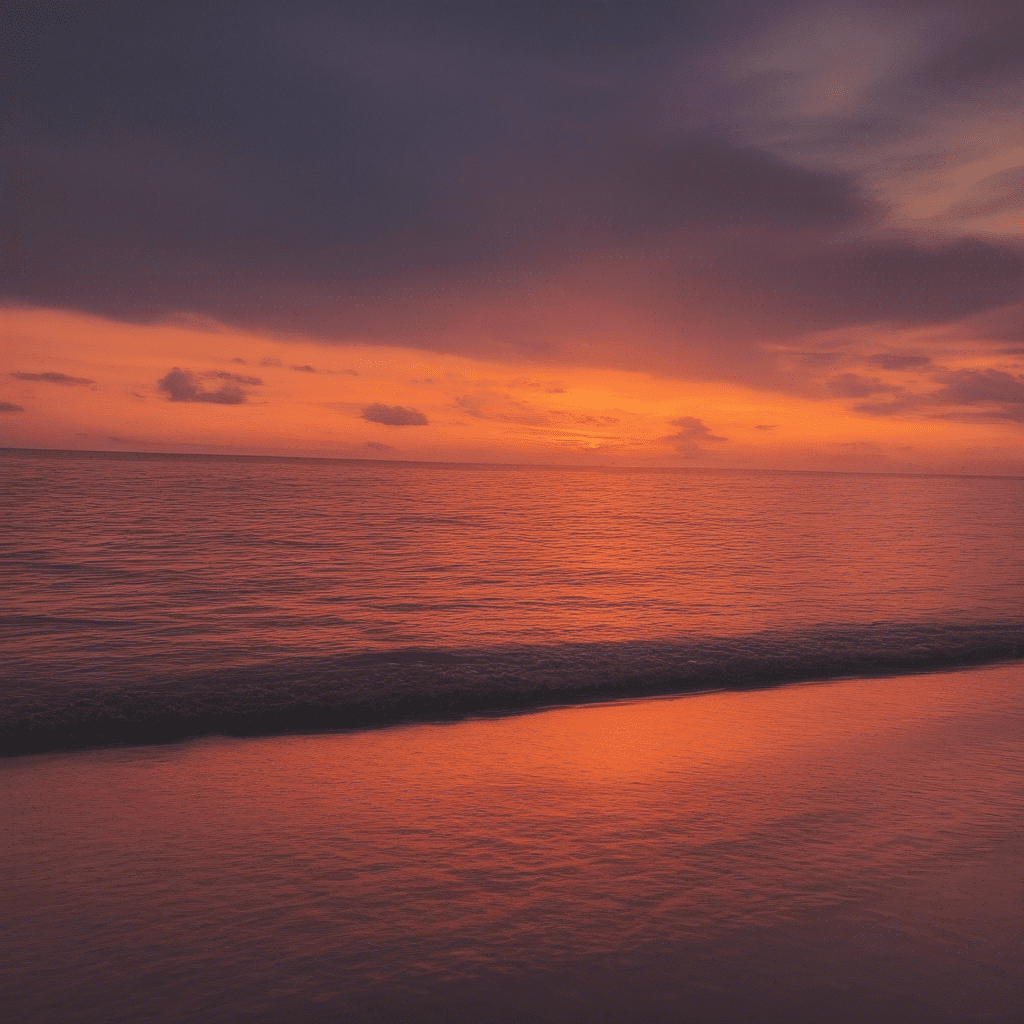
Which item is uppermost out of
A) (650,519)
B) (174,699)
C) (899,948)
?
(650,519)

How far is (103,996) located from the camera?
14.7 ft

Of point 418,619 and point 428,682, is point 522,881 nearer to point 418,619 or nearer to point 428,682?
point 428,682

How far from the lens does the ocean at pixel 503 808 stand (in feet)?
15.3

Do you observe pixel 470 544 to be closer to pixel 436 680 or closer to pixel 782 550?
pixel 782 550

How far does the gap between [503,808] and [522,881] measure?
1508 mm

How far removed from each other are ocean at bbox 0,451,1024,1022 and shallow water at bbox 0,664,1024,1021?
3 cm

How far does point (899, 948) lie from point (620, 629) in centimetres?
1215

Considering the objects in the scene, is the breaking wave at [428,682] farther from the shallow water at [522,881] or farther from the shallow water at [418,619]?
the shallow water at [522,881]

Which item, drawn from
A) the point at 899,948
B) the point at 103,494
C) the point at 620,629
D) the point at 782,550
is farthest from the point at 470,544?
the point at 103,494

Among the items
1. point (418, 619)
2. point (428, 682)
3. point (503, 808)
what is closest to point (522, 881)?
point (503, 808)

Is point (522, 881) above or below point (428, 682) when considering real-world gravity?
below

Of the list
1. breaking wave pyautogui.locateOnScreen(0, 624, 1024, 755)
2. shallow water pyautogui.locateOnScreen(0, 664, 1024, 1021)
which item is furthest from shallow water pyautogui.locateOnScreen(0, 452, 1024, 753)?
shallow water pyautogui.locateOnScreen(0, 664, 1024, 1021)

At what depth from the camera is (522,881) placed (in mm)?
5852

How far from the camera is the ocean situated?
468cm
